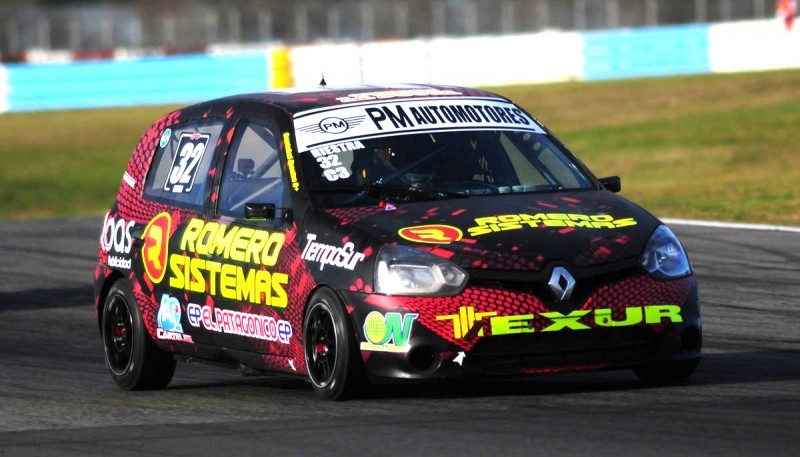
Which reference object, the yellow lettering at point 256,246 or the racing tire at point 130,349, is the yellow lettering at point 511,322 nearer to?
the yellow lettering at point 256,246

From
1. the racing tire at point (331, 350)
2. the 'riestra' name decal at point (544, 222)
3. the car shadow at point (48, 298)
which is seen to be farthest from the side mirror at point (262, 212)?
the car shadow at point (48, 298)

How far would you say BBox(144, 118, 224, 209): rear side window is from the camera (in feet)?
28.0

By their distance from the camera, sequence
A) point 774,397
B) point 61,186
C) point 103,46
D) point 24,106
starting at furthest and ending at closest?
point 103,46
point 24,106
point 61,186
point 774,397

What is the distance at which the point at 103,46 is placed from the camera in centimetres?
5253

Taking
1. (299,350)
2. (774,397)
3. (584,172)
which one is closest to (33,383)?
(299,350)

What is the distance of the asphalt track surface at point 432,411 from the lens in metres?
6.26

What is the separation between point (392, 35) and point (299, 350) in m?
46.4

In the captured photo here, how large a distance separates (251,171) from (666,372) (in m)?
2.19

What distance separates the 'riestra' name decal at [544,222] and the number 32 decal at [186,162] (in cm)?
189

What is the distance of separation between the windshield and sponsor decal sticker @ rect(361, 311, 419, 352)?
78 cm

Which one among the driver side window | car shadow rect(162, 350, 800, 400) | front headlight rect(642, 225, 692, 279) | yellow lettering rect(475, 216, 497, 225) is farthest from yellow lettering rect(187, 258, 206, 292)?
front headlight rect(642, 225, 692, 279)

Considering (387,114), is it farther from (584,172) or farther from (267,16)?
(267,16)

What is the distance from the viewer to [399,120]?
8.16m

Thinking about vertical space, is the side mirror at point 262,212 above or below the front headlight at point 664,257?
above
